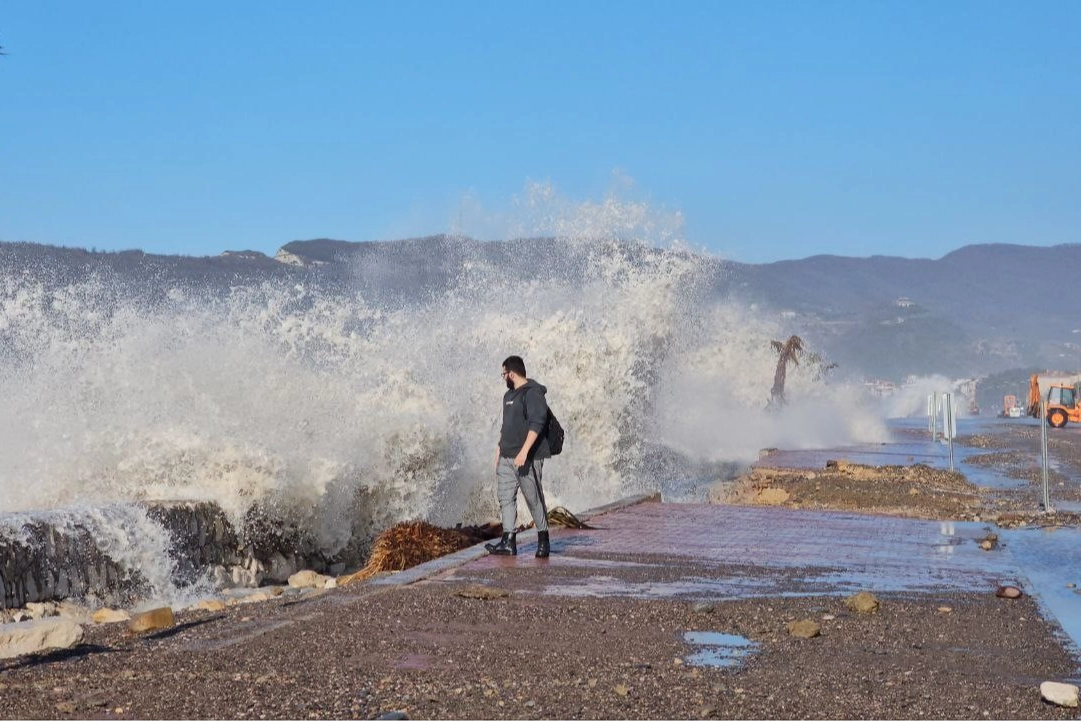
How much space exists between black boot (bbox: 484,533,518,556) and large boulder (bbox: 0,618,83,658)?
4955 millimetres

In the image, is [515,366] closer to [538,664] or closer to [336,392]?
[538,664]

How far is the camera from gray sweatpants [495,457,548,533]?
11.7 metres

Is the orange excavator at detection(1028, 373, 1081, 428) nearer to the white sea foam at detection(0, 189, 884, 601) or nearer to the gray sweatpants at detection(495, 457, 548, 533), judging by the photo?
the white sea foam at detection(0, 189, 884, 601)

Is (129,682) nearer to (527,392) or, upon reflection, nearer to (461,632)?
(461,632)

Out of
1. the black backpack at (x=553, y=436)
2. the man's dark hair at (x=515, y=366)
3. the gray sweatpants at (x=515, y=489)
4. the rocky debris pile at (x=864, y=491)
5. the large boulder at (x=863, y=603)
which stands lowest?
the rocky debris pile at (x=864, y=491)

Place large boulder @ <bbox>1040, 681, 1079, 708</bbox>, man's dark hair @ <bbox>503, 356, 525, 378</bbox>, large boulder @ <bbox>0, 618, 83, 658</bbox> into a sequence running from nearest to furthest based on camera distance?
large boulder @ <bbox>1040, 681, 1079, 708</bbox> → large boulder @ <bbox>0, 618, 83, 658</bbox> → man's dark hair @ <bbox>503, 356, 525, 378</bbox>

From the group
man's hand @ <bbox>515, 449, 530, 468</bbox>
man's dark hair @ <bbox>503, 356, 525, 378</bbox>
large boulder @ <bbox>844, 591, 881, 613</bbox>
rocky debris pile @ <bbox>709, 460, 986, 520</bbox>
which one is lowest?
rocky debris pile @ <bbox>709, 460, 986, 520</bbox>

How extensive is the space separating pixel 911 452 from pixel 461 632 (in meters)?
32.7

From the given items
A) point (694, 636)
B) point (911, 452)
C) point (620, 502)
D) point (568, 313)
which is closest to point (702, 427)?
point (911, 452)

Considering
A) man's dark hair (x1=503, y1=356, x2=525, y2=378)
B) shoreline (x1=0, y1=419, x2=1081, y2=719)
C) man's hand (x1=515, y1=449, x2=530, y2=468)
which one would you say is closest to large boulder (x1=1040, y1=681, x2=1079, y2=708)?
shoreline (x1=0, y1=419, x2=1081, y2=719)

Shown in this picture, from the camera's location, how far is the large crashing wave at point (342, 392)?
A: 16562mm

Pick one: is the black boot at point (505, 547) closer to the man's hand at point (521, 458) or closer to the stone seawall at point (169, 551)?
the man's hand at point (521, 458)

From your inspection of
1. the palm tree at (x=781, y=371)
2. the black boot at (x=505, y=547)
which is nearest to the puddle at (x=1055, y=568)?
the black boot at (x=505, y=547)

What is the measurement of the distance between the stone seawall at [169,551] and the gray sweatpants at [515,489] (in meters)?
3.52
